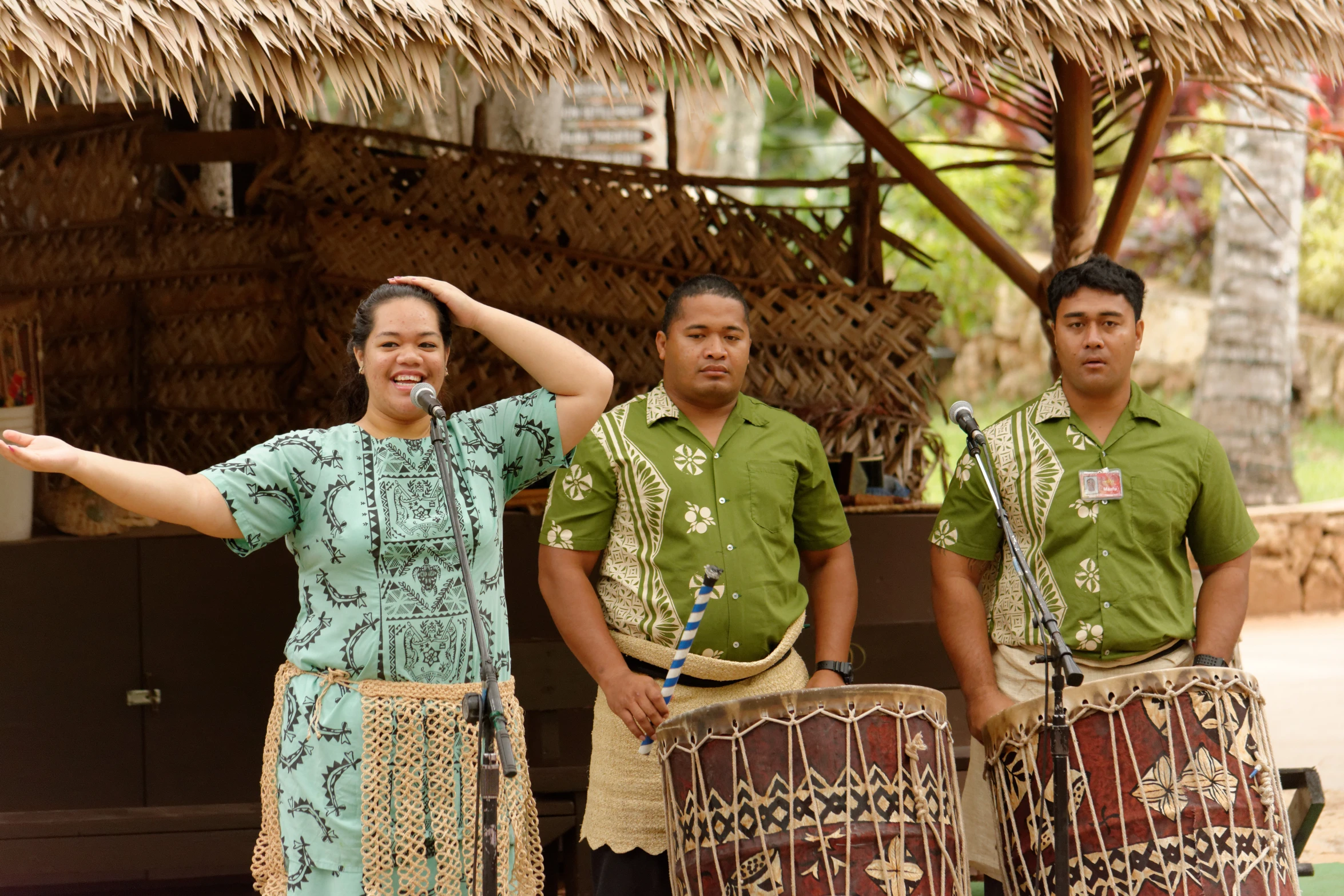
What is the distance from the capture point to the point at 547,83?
3703mm

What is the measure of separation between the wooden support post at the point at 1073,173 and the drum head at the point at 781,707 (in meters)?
2.40

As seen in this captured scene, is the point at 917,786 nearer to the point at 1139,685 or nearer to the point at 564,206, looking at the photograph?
the point at 1139,685

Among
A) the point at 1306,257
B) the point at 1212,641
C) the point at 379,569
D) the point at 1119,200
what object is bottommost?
the point at 1212,641

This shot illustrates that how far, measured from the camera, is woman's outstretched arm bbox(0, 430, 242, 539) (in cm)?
246

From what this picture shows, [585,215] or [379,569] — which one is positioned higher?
[585,215]

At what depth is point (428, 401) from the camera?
8.75ft

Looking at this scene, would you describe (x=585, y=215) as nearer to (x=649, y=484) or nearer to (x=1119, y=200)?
(x=1119, y=200)

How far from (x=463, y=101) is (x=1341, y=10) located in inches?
237

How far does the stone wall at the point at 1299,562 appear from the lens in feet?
33.8

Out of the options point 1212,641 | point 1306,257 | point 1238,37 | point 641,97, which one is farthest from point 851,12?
point 1306,257

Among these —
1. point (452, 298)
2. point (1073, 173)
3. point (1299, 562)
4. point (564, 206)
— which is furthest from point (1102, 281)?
point (1299, 562)

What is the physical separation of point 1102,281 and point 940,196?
179 cm

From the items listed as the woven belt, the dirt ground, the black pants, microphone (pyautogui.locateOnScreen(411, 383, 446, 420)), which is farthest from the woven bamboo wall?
microphone (pyautogui.locateOnScreen(411, 383, 446, 420))

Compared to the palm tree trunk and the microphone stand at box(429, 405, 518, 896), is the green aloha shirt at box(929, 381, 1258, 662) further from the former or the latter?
the palm tree trunk
